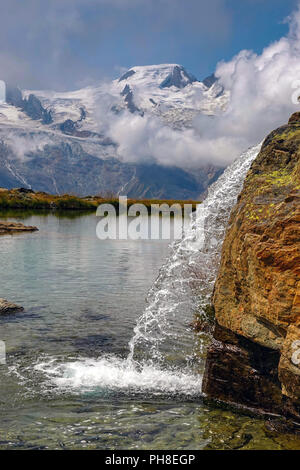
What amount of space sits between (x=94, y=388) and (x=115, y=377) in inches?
45.7

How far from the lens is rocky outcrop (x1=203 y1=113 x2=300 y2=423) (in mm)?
10570

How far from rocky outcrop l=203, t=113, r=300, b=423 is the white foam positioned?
1.92m

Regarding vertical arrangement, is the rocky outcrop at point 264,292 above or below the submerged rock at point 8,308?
above

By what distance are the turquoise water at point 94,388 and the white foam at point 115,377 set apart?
0.12 feet

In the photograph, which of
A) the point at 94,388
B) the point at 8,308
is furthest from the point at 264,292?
the point at 8,308

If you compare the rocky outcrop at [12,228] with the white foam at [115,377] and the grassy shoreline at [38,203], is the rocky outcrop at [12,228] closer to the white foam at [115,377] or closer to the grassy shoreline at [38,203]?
the white foam at [115,377]

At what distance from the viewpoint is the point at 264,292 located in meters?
11.2

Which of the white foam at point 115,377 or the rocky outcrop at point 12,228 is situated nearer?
the white foam at point 115,377

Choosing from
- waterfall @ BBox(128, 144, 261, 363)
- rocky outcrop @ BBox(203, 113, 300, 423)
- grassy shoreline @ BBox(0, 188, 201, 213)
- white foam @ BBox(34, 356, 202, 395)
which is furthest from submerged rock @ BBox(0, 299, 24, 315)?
grassy shoreline @ BBox(0, 188, 201, 213)

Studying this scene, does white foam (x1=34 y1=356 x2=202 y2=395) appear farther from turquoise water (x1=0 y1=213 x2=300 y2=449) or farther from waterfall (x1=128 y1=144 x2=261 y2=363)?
waterfall (x1=128 y1=144 x2=261 y2=363)

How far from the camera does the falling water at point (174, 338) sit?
1573 centimetres

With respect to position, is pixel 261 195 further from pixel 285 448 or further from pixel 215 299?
pixel 285 448

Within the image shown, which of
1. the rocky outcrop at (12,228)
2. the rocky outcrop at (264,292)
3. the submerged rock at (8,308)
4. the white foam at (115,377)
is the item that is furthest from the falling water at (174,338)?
the rocky outcrop at (12,228)

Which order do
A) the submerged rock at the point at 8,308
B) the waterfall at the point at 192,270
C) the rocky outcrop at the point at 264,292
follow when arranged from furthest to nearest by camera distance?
1. the submerged rock at the point at 8,308
2. the waterfall at the point at 192,270
3. the rocky outcrop at the point at 264,292
